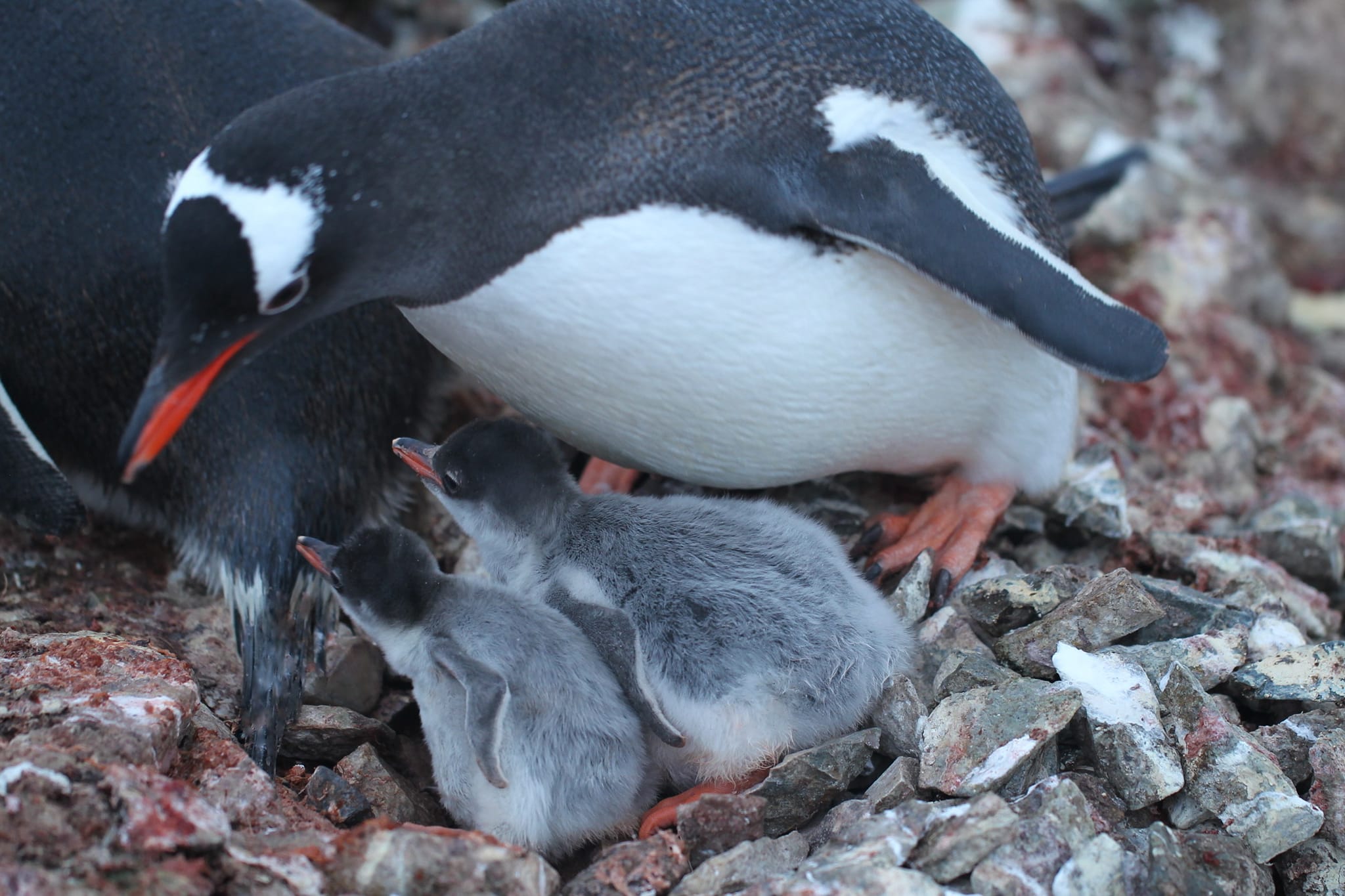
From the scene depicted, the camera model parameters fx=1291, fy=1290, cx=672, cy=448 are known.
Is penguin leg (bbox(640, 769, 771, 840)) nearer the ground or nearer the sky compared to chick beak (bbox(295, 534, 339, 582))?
nearer the ground

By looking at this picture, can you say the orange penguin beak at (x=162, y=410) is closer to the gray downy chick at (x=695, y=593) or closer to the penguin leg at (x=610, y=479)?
the gray downy chick at (x=695, y=593)

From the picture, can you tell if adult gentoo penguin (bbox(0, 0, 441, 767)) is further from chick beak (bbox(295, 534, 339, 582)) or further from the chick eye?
the chick eye

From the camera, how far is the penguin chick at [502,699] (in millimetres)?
1616

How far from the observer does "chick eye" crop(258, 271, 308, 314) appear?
5.04 ft

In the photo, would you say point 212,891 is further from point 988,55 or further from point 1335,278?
point 1335,278

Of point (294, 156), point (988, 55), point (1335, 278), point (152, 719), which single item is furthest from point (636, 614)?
point (1335, 278)

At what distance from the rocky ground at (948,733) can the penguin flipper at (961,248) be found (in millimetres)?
354

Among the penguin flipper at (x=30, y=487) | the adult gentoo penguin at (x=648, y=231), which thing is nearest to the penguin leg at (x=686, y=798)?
the adult gentoo penguin at (x=648, y=231)

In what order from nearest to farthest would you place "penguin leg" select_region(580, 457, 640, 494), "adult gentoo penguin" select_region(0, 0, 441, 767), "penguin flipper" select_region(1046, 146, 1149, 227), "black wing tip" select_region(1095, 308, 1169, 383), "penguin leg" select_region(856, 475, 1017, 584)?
"black wing tip" select_region(1095, 308, 1169, 383)
"adult gentoo penguin" select_region(0, 0, 441, 767)
"penguin leg" select_region(856, 475, 1017, 584)
"penguin leg" select_region(580, 457, 640, 494)
"penguin flipper" select_region(1046, 146, 1149, 227)

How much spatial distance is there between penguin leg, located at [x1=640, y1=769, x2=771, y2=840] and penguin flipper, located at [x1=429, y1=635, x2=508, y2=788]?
0.21m

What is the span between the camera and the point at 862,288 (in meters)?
1.80

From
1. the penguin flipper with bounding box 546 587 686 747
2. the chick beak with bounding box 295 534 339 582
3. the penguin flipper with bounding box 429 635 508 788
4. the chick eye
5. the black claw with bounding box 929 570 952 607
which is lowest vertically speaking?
the chick beak with bounding box 295 534 339 582

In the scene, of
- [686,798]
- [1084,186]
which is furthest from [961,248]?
[1084,186]

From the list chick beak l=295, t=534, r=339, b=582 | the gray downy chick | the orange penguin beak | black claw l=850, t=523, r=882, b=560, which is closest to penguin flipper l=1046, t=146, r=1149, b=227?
black claw l=850, t=523, r=882, b=560
